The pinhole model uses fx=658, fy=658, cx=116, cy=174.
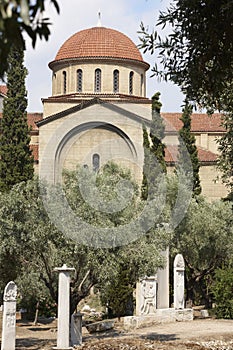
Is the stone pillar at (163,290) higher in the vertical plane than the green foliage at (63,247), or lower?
lower

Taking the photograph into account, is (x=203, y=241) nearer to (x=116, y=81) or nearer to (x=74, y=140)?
(x=74, y=140)

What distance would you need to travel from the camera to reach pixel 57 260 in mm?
14484

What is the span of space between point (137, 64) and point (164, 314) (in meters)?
21.1

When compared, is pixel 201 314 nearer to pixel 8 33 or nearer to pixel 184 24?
pixel 184 24

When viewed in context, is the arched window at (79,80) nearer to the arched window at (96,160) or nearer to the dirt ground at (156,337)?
the arched window at (96,160)

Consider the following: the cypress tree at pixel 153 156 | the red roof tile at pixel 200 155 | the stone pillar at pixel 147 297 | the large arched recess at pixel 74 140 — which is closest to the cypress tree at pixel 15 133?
the large arched recess at pixel 74 140

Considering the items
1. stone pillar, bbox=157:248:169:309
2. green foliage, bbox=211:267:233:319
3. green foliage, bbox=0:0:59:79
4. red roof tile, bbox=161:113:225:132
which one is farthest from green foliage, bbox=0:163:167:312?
red roof tile, bbox=161:113:225:132

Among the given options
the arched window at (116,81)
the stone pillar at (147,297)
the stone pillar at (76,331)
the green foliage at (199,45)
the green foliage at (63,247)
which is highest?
the arched window at (116,81)

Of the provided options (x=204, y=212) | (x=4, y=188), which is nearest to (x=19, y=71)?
(x=4, y=188)

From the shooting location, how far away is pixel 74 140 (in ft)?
117

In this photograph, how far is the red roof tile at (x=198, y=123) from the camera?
1692 inches

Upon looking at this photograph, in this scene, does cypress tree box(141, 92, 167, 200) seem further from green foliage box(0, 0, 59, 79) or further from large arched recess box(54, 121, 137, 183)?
green foliage box(0, 0, 59, 79)

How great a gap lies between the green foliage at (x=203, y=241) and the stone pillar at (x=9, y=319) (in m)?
10.1

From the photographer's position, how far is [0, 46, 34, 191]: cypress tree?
1258 inches
